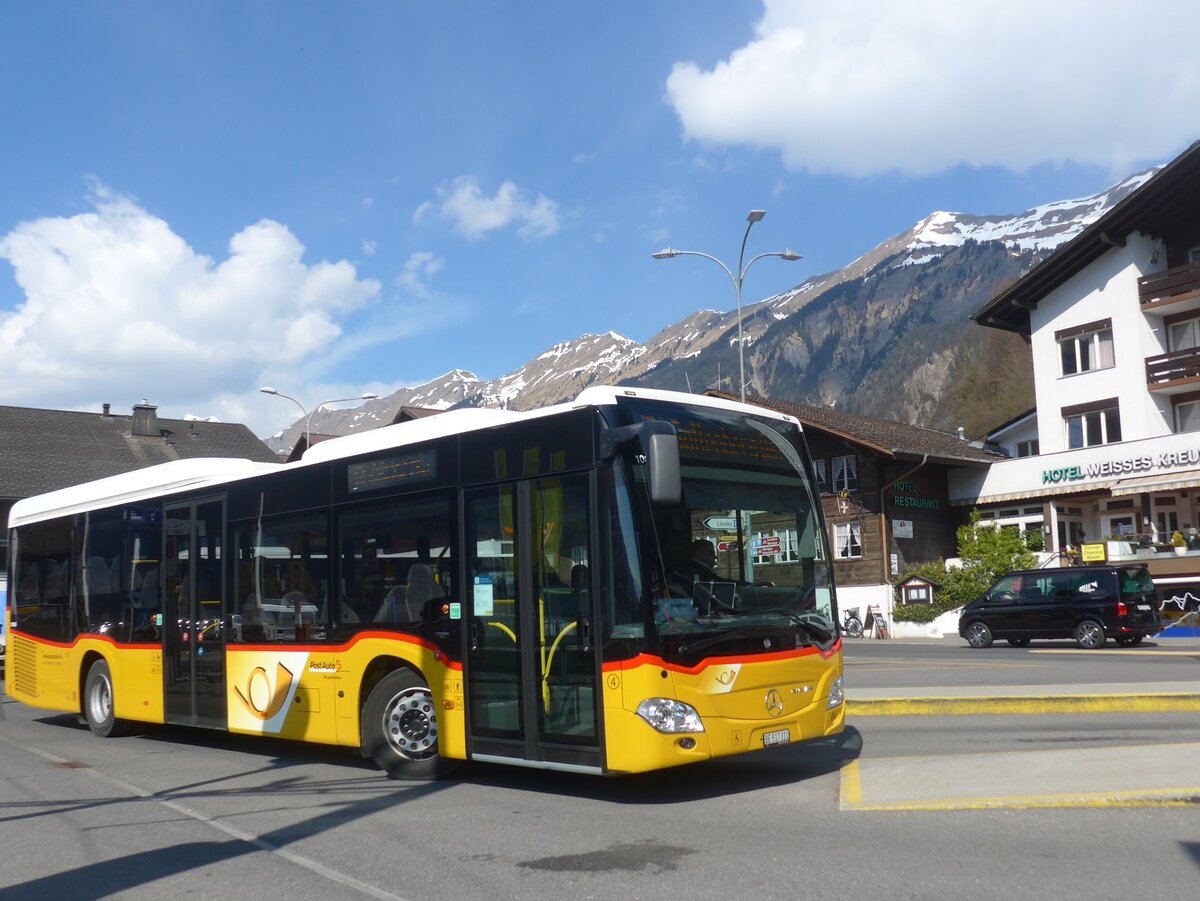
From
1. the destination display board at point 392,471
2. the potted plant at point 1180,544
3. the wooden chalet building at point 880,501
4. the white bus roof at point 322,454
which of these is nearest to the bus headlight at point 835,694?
the white bus roof at point 322,454

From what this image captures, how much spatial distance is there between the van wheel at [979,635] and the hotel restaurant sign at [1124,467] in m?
12.3

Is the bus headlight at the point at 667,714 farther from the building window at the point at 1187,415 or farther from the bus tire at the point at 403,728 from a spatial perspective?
the building window at the point at 1187,415

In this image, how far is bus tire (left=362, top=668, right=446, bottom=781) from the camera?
9477 millimetres

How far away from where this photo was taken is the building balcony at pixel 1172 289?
1534 inches

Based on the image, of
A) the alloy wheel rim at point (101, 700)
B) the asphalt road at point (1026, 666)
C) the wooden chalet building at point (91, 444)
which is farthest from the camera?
the wooden chalet building at point (91, 444)

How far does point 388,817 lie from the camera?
8.04m

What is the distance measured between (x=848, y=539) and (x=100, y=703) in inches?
1338

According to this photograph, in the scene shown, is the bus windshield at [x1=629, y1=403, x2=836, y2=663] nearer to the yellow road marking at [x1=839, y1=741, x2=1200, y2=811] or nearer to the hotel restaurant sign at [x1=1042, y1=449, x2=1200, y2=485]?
the yellow road marking at [x1=839, y1=741, x2=1200, y2=811]

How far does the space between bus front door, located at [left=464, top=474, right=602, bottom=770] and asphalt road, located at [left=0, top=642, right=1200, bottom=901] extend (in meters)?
0.48

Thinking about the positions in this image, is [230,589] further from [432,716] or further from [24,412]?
[24,412]

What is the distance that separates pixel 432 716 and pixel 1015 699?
684 cm

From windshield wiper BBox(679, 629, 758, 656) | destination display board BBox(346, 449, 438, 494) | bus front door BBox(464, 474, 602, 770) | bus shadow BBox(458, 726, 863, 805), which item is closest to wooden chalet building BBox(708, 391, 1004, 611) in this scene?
bus shadow BBox(458, 726, 863, 805)

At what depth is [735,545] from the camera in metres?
8.35

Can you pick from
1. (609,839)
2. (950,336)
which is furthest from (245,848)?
(950,336)
